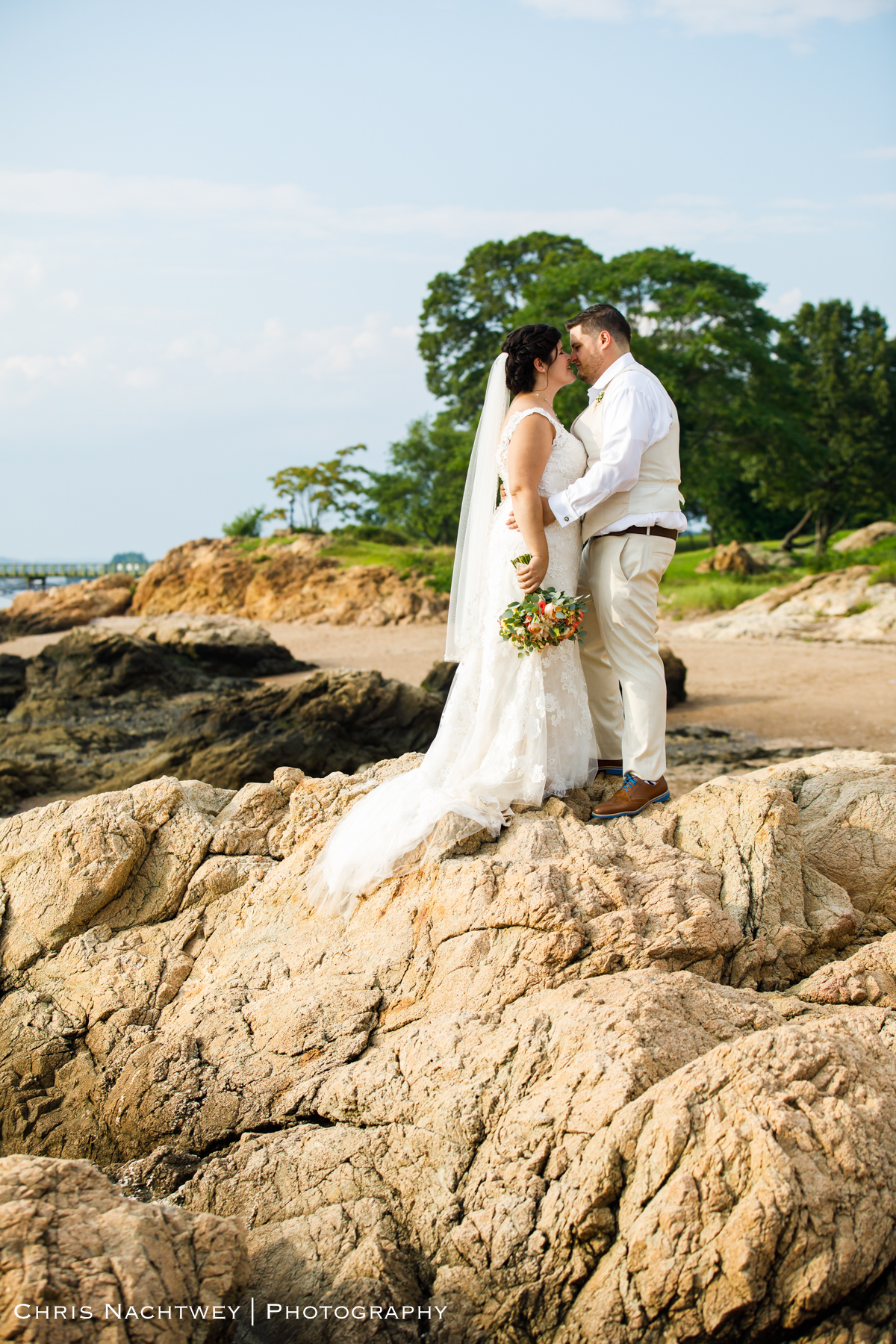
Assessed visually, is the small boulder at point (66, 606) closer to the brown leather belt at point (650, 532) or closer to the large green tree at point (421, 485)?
the large green tree at point (421, 485)

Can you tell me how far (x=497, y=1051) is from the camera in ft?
11.7

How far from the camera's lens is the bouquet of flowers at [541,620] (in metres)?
4.83

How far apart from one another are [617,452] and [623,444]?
5 cm

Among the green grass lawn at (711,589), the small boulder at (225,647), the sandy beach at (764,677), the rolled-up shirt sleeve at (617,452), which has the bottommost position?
the sandy beach at (764,677)

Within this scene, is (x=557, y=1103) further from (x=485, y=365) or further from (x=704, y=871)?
(x=485, y=365)

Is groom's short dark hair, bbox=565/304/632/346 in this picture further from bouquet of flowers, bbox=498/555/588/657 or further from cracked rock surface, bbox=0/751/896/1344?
cracked rock surface, bbox=0/751/896/1344

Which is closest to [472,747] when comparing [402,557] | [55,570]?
[402,557]

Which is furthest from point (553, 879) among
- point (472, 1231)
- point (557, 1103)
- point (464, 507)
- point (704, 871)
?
point (464, 507)

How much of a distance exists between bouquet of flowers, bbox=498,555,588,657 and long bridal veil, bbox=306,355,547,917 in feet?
0.37

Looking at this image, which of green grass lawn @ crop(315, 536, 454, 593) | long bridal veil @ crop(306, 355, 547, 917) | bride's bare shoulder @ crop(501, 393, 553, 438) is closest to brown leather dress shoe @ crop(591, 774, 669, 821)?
long bridal veil @ crop(306, 355, 547, 917)

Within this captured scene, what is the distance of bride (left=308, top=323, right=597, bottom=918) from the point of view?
4820 millimetres

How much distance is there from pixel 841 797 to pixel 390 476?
42.7 metres

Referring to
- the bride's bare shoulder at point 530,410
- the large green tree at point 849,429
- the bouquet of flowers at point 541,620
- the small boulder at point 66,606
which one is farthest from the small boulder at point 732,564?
the bouquet of flowers at point 541,620

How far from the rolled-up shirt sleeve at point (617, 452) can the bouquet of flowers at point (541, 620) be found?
0.42 metres
